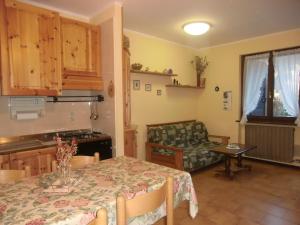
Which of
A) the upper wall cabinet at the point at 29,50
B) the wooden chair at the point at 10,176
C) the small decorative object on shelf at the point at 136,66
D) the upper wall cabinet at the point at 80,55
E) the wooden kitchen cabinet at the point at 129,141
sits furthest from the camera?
the small decorative object on shelf at the point at 136,66

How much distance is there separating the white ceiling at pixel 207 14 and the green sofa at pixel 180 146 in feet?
5.96

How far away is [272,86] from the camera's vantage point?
4.33 meters

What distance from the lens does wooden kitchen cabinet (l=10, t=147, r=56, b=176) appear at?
7.41 feet

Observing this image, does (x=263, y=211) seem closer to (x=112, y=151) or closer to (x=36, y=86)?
(x=112, y=151)

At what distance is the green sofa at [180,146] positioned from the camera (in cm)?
361

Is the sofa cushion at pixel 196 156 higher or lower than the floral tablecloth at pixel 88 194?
lower

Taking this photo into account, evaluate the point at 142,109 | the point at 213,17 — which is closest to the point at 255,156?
the point at 142,109

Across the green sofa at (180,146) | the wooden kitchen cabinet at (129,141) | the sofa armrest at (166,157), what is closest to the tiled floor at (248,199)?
the green sofa at (180,146)

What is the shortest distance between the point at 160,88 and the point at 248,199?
2506 millimetres

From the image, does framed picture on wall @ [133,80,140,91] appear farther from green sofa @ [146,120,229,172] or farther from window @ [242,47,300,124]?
window @ [242,47,300,124]

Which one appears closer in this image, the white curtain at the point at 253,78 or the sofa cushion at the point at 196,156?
the sofa cushion at the point at 196,156

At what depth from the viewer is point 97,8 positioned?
9.75 ft

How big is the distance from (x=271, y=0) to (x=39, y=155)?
131 inches

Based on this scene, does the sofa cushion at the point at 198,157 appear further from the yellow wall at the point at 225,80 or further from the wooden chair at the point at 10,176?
the wooden chair at the point at 10,176
